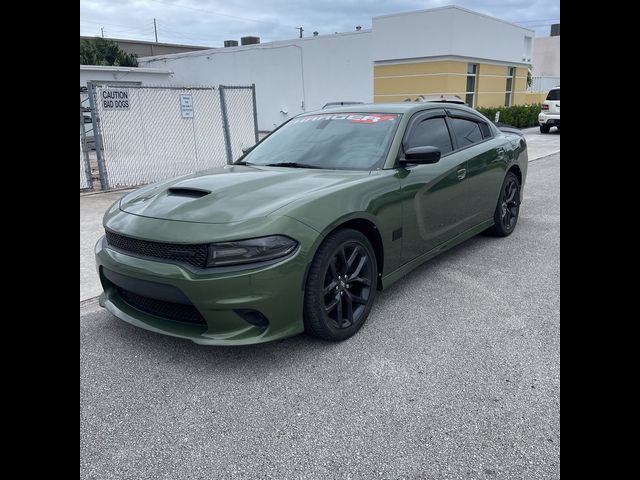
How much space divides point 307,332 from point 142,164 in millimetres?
7868

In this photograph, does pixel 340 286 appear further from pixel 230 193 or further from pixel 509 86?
pixel 509 86

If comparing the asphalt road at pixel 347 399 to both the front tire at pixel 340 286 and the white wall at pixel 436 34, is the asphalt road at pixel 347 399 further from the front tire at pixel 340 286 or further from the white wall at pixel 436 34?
the white wall at pixel 436 34

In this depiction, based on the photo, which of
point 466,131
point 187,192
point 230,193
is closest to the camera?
point 230,193

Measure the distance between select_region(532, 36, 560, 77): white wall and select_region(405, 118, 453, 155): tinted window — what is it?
187ft

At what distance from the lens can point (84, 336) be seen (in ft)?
11.7

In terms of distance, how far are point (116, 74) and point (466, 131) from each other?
22366mm

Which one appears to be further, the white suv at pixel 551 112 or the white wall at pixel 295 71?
the white wall at pixel 295 71

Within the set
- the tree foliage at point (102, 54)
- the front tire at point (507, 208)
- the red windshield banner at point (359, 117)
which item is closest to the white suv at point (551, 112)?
the front tire at point (507, 208)

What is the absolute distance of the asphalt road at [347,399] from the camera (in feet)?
7.43

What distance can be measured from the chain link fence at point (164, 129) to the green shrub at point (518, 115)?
13102mm

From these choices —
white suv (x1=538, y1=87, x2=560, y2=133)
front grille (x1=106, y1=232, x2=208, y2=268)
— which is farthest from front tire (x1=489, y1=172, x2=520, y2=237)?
white suv (x1=538, y1=87, x2=560, y2=133)

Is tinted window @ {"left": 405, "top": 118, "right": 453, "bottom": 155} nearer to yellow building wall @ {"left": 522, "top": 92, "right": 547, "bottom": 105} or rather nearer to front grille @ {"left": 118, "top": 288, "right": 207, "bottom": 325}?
front grille @ {"left": 118, "top": 288, "right": 207, "bottom": 325}

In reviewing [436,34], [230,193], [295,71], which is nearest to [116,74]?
[295,71]

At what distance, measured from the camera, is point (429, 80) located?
64.6 feet
